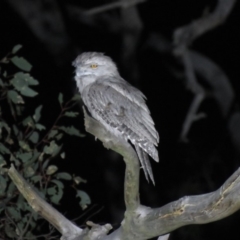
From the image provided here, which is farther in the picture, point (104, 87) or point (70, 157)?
point (70, 157)

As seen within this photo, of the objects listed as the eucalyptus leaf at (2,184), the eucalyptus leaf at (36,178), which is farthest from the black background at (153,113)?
the eucalyptus leaf at (2,184)

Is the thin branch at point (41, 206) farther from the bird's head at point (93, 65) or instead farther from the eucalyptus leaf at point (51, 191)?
the bird's head at point (93, 65)

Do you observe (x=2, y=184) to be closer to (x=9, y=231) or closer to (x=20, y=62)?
(x=9, y=231)

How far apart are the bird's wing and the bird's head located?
162 mm

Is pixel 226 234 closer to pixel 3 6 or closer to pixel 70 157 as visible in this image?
pixel 70 157

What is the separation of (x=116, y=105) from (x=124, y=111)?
2.7 inches

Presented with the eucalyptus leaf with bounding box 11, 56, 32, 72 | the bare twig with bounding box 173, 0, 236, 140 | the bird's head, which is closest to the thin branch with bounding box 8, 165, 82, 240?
the eucalyptus leaf with bounding box 11, 56, 32, 72

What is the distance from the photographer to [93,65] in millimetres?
5285

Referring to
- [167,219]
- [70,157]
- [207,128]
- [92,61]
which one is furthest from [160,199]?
[167,219]

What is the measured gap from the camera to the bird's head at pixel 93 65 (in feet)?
17.2

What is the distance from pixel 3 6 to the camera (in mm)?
9266

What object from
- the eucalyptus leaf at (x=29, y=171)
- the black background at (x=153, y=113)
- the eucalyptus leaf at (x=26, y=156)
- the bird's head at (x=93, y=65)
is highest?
the bird's head at (x=93, y=65)

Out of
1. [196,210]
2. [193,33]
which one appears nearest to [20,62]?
[196,210]

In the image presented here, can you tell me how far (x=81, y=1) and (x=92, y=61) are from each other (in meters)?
4.82
